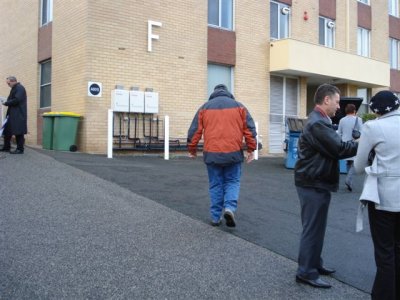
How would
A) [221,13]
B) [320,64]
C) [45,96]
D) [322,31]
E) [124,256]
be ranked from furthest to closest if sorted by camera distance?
[322,31]
[320,64]
[221,13]
[45,96]
[124,256]

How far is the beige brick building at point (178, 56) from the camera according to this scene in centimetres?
1354

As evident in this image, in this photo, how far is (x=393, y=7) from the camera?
84.5 ft

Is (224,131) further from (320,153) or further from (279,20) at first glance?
(279,20)

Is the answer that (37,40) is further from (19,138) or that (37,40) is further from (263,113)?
(263,113)

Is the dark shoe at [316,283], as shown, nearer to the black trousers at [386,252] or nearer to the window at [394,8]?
the black trousers at [386,252]

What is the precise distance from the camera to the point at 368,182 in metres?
3.77

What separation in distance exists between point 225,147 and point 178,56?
948 cm

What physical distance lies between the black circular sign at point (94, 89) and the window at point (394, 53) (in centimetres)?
1765

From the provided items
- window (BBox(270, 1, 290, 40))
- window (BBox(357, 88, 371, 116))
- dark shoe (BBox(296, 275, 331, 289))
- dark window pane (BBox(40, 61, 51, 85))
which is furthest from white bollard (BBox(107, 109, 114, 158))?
window (BBox(357, 88, 371, 116))

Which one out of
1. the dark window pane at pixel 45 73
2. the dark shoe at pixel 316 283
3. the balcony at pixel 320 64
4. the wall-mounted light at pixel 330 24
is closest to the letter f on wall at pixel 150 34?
the dark window pane at pixel 45 73

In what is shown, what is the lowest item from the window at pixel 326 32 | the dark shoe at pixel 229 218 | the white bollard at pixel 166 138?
the dark shoe at pixel 229 218

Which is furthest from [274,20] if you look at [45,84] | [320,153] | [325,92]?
[320,153]

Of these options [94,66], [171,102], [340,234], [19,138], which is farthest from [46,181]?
[171,102]

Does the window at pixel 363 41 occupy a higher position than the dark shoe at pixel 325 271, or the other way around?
the window at pixel 363 41
